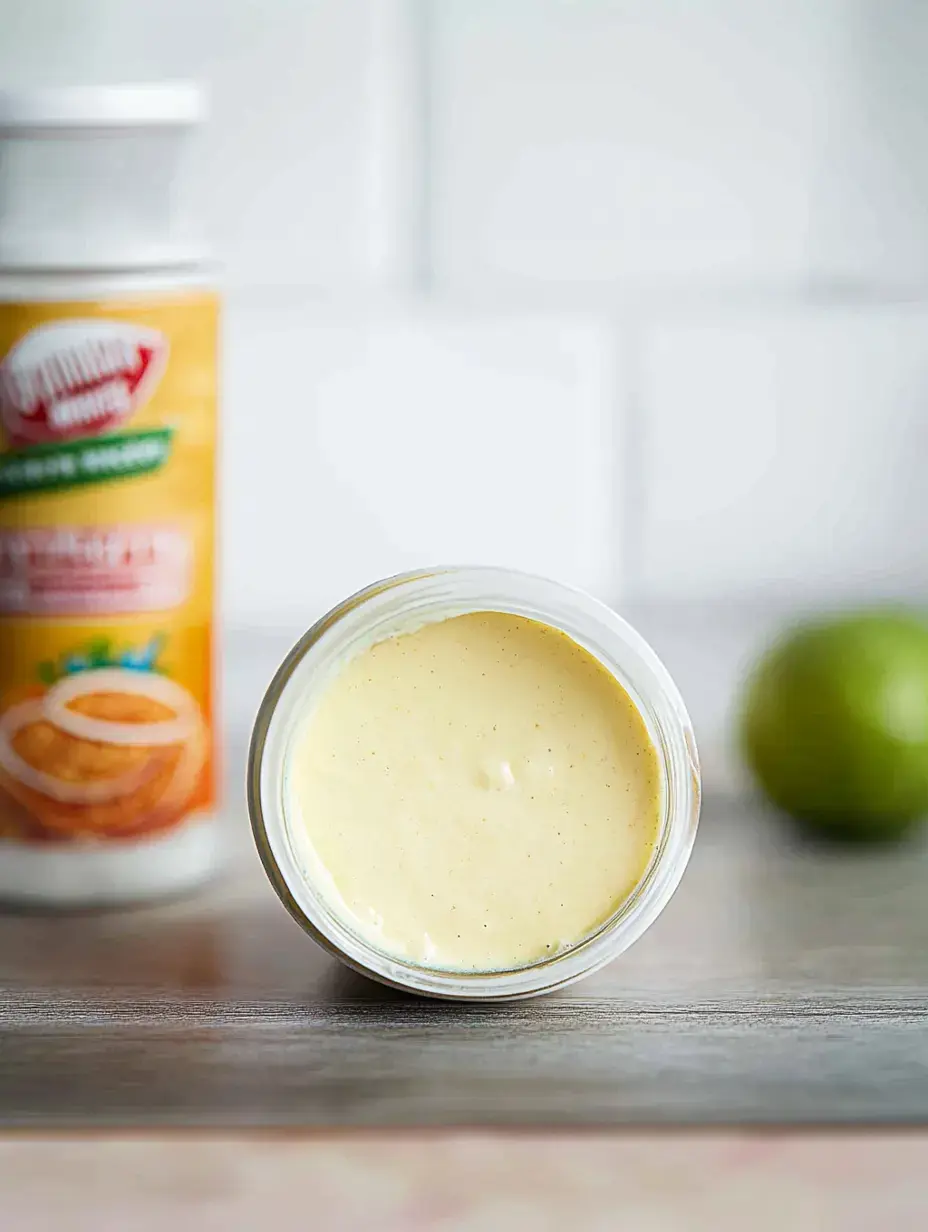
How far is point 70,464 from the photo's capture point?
0.58 m

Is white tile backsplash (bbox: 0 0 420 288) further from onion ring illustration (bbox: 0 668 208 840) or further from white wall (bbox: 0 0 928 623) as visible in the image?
onion ring illustration (bbox: 0 668 208 840)

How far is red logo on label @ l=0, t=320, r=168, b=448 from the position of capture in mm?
564

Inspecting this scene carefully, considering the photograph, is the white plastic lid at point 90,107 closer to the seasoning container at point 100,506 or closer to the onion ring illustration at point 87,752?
the seasoning container at point 100,506

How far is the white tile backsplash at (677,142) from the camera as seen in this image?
77cm

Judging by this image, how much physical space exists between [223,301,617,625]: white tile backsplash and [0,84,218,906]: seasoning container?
0.20 metres

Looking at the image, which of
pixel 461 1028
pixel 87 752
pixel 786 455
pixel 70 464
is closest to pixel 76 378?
pixel 70 464

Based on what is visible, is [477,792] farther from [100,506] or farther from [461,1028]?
[100,506]

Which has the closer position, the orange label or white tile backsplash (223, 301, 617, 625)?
the orange label

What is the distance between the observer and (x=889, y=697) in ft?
2.18

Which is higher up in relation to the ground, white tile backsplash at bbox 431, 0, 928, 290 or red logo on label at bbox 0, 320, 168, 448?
white tile backsplash at bbox 431, 0, 928, 290

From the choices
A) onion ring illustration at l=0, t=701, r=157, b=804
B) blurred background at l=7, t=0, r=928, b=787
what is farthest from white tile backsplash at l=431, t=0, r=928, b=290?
onion ring illustration at l=0, t=701, r=157, b=804

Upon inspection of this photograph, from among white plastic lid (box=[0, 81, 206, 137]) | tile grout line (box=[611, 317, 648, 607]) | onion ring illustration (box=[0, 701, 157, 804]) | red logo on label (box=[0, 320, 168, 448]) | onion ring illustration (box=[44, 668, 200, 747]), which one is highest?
white plastic lid (box=[0, 81, 206, 137])

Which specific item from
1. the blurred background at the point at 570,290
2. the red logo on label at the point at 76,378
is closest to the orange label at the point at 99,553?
the red logo on label at the point at 76,378

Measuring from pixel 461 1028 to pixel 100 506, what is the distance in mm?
233
